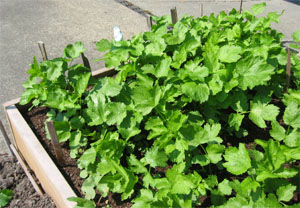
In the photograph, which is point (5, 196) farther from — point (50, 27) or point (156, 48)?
point (50, 27)

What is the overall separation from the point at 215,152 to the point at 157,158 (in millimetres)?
295

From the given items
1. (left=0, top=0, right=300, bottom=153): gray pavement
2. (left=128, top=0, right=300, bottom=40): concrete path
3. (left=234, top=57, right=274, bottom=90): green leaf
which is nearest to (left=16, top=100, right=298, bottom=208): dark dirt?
(left=234, top=57, right=274, bottom=90): green leaf

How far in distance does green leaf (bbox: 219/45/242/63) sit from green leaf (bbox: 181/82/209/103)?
26 cm

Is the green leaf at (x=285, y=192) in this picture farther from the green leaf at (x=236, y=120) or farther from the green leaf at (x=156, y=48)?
the green leaf at (x=156, y=48)

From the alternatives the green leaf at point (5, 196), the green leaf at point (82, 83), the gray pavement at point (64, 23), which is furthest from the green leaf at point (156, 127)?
the gray pavement at point (64, 23)

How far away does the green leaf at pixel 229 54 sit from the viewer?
1.81 metres

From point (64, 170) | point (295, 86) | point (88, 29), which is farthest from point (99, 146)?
point (88, 29)

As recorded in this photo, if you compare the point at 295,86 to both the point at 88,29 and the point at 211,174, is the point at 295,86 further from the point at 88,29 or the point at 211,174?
the point at 88,29

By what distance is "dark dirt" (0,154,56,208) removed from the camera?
195 cm

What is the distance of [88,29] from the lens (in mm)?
4020

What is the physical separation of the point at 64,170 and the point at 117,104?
1.67 feet

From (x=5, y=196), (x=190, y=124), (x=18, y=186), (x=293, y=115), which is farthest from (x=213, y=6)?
(x=5, y=196)

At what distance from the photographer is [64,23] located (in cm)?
419

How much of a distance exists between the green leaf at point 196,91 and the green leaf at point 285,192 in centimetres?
56
